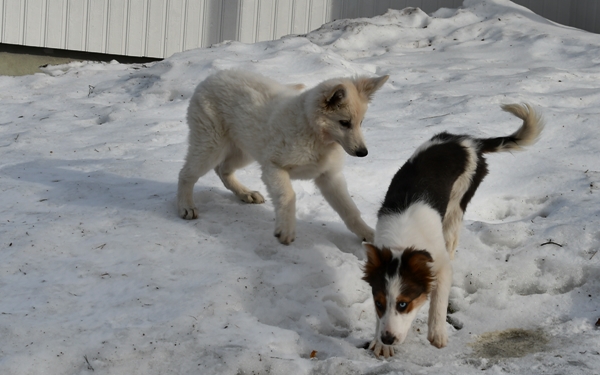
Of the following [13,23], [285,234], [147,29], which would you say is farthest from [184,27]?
[285,234]

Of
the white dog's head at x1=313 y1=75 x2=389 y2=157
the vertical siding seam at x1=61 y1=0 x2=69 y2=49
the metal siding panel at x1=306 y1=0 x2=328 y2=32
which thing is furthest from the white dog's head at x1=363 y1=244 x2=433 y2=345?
the metal siding panel at x1=306 y1=0 x2=328 y2=32

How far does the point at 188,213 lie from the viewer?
4746 millimetres

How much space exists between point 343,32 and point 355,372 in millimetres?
7645

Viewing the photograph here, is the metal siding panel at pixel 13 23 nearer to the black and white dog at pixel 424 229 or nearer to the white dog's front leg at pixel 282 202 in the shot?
the white dog's front leg at pixel 282 202

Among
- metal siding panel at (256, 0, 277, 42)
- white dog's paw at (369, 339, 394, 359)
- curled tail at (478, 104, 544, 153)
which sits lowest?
white dog's paw at (369, 339, 394, 359)

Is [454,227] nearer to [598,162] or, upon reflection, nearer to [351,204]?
[351,204]

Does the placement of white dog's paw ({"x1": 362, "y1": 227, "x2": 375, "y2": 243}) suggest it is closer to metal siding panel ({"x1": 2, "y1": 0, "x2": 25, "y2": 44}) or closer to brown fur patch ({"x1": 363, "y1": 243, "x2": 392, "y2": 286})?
brown fur patch ({"x1": 363, "y1": 243, "x2": 392, "y2": 286})

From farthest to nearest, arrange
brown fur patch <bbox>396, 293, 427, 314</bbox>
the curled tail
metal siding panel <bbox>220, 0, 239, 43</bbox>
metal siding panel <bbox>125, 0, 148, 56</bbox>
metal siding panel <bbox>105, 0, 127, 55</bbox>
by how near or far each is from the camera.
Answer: metal siding panel <bbox>220, 0, 239, 43</bbox> < metal siding panel <bbox>125, 0, 148, 56</bbox> < metal siding panel <bbox>105, 0, 127, 55</bbox> < the curled tail < brown fur patch <bbox>396, 293, 427, 314</bbox>

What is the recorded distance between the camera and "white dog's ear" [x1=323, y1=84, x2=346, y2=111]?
4270 mm

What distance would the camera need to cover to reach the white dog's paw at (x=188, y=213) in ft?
15.6

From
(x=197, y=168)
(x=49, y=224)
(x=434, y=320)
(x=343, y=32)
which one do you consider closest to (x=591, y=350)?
(x=434, y=320)

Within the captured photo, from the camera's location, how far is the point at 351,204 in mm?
4676

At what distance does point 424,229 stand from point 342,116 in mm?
1109

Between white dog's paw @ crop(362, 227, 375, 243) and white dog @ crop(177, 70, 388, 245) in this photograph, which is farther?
white dog's paw @ crop(362, 227, 375, 243)
